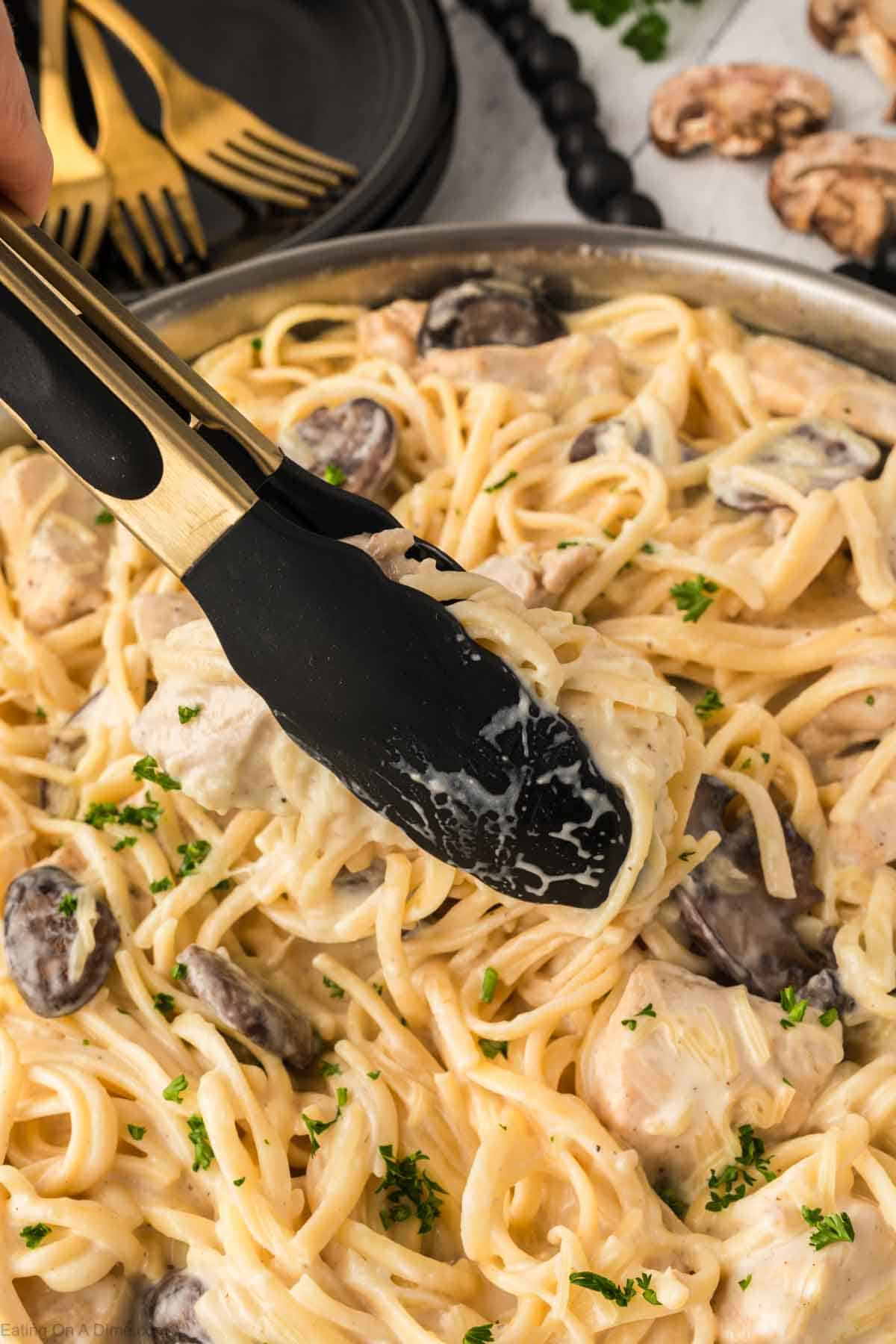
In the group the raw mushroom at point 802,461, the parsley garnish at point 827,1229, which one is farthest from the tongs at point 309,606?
the raw mushroom at point 802,461

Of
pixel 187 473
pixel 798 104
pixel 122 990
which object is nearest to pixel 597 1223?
pixel 122 990

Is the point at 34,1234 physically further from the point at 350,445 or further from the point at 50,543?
the point at 350,445

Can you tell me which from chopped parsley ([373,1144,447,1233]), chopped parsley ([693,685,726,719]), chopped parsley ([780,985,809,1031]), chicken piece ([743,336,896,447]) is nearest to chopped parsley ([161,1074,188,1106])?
chopped parsley ([373,1144,447,1233])

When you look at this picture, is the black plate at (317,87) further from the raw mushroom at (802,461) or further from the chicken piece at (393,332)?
the raw mushroom at (802,461)

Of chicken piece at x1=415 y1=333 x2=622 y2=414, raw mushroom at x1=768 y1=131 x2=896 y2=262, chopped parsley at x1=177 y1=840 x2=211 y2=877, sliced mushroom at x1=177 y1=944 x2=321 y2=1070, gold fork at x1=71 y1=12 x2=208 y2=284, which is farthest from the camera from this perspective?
gold fork at x1=71 y1=12 x2=208 y2=284

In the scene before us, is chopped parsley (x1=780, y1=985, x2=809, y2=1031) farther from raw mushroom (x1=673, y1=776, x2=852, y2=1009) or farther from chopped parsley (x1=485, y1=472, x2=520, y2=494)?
chopped parsley (x1=485, y1=472, x2=520, y2=494)

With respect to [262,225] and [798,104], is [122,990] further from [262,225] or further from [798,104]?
[798,104]
